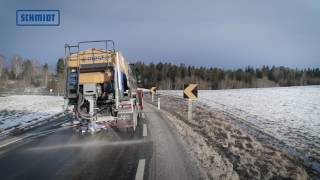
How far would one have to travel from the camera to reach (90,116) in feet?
39.3

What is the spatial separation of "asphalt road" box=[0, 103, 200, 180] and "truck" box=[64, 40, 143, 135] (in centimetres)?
52

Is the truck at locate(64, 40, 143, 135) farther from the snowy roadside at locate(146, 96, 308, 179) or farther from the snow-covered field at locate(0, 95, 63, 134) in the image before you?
the snow-covered field at locate(0, 95, 63, 134)

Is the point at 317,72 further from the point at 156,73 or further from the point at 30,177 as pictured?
the point at 30,177

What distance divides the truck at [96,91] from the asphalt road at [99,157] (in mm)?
517

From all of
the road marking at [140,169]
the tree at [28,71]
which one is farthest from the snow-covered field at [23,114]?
the tree at [28,71]

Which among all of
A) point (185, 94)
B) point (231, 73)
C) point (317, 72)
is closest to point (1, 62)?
point (231, 73)

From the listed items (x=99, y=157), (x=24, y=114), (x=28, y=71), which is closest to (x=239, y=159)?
(x=99, y=157)

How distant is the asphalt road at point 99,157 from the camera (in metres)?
6.94

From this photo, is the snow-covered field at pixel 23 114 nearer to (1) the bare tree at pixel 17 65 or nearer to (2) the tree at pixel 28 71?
(2) the tree at pixel 28 71

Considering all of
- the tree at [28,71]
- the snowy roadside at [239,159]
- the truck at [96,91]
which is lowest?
the snowy roadside at [239,159]

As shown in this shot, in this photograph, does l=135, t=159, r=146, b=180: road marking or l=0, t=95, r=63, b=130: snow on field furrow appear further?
l=0, t=95, r=63, b=130: snow on field furrow

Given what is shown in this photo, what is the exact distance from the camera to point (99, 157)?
28.0ft

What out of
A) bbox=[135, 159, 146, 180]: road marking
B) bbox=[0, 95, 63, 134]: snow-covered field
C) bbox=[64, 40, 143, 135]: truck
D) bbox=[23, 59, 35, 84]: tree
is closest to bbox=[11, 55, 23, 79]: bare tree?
bbox=[23, 59, 35, 84]: tree

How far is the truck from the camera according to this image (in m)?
12.1
